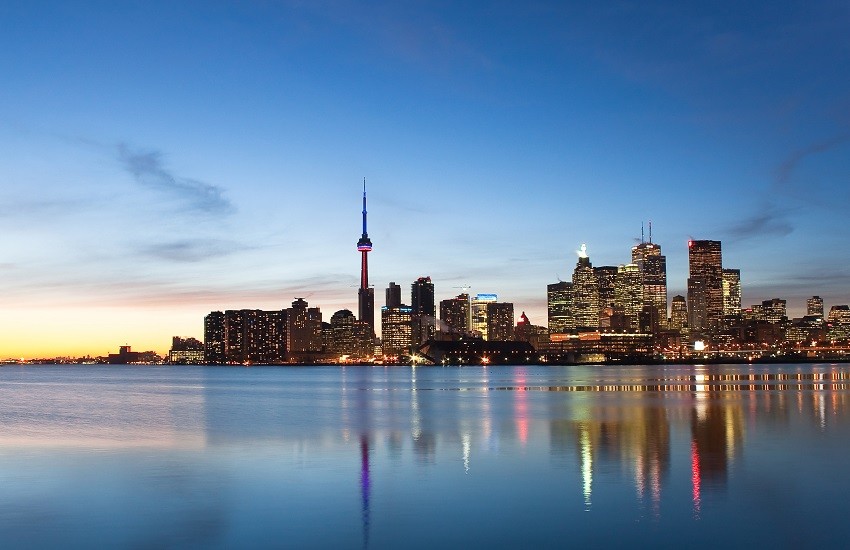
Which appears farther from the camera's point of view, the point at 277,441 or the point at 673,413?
the point at 673,413

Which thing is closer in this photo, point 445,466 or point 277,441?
point 445,466

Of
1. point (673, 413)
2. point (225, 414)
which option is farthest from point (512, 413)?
point (225, 414)

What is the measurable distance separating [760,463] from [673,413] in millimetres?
24169

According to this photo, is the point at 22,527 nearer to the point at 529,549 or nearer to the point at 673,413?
the point at 529,549

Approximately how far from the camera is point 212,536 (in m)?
19.4

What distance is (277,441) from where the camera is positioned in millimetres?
40375

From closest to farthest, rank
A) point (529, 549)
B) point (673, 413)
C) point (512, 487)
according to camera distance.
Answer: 1. point (529, 549)
2. point (512, 487)
3. point (673, 413)

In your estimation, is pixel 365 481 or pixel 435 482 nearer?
pixel 435 482

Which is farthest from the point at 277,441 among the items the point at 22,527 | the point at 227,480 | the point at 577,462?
the point at 22,527

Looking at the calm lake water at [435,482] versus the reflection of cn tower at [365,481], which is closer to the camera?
the calm lake water at [435,482]

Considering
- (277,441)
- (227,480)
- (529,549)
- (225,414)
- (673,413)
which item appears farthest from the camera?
(225,414)

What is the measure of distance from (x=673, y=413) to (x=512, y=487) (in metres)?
31.3

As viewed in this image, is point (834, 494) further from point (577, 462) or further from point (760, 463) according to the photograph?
point (577, 462)

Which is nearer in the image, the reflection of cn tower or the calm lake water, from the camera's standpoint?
the calm lake water
